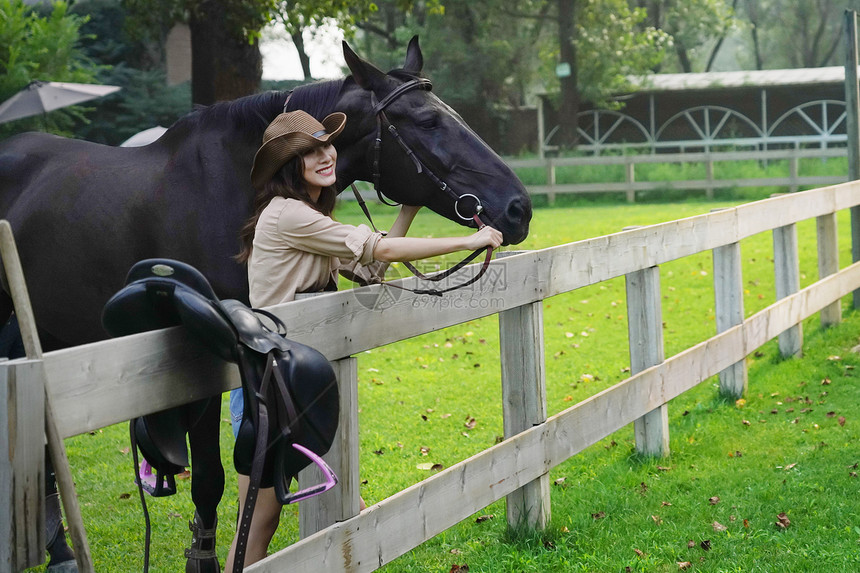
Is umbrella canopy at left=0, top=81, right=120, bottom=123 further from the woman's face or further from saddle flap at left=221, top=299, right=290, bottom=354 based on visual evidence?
saddle flap at left=221, top=299, right=290, bottom=354

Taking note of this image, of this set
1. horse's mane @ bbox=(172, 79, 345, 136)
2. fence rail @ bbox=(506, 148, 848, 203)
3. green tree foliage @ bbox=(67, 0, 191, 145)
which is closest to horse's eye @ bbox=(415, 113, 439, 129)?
horse's mane @ bbox=(172, 79, 345, 136)

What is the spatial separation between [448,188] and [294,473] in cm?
173

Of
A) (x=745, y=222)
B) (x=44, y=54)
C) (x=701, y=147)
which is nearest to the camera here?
(x=745, y=222)

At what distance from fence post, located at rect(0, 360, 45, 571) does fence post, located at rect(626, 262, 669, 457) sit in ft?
12.3

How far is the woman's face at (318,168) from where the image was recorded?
3.20 meters

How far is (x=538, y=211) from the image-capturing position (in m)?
21.3

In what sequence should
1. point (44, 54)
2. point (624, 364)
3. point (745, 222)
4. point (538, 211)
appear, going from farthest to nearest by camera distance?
point (538, 211) → point (44, 54) → point (624, 364) → point (745, 222)

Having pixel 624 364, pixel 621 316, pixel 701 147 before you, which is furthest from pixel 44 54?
pixel 701 147

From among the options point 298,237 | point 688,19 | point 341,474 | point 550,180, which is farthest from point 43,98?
point 688,19

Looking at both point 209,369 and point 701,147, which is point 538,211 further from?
point 209,369

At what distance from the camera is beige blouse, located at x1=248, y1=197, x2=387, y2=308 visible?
304cm

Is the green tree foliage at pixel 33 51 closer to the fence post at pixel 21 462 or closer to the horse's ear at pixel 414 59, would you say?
the horse's ear at pixel 414 59

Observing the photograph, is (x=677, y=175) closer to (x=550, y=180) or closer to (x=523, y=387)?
(x=550, y=180)

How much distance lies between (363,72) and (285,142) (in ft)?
3.08
